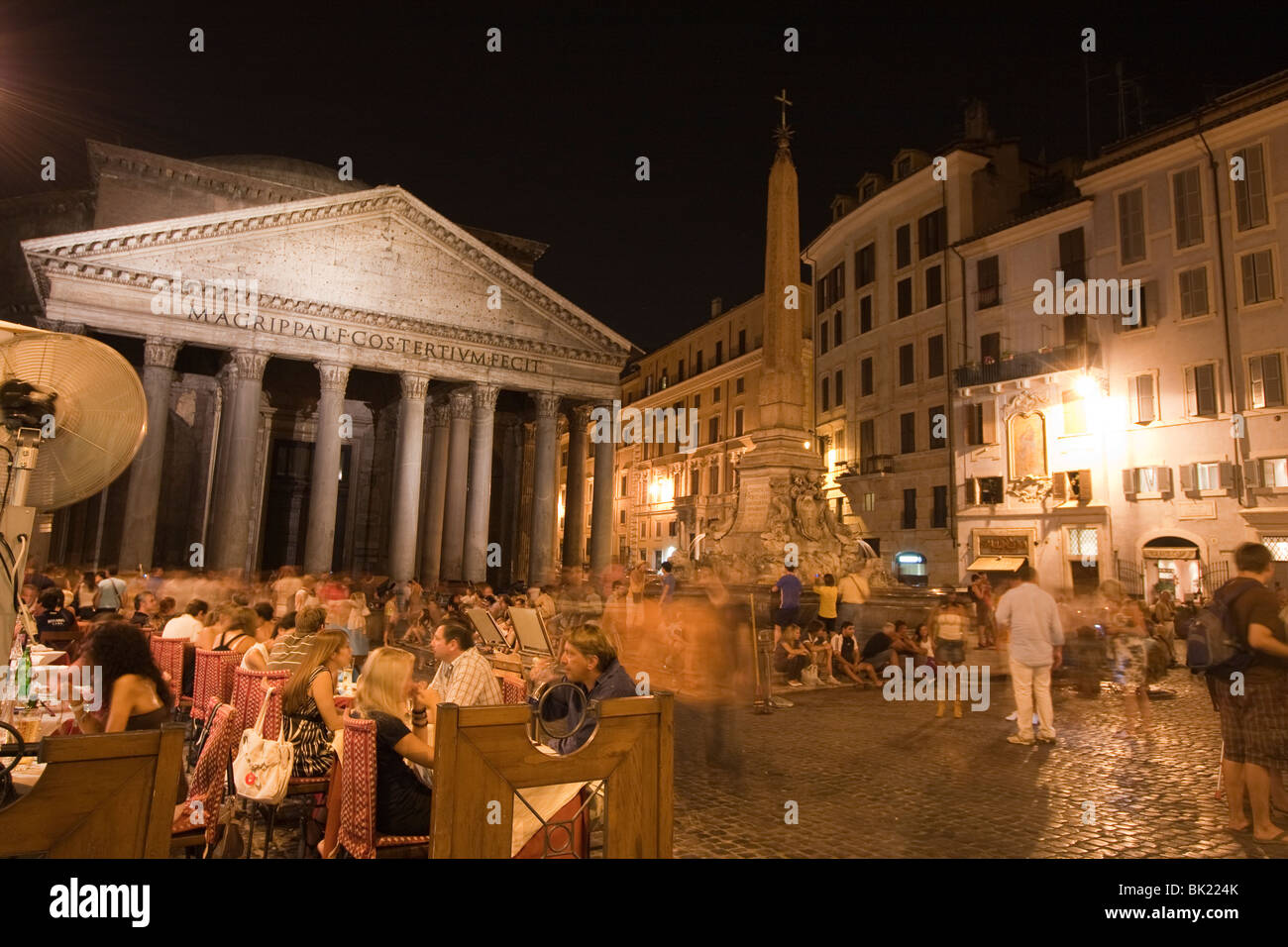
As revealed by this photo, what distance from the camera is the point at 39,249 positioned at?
20.5 m

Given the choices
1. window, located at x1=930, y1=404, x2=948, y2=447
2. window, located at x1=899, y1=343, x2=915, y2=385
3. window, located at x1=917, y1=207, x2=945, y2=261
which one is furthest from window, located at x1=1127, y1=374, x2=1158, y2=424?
window, located at x1=917, y1=207, x2=945, y2=261

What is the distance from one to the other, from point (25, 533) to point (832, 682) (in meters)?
9.45

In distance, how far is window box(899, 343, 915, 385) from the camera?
29.7 metres

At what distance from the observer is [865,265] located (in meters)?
32.8

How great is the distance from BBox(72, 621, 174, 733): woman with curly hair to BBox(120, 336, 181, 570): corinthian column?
19.9 meters

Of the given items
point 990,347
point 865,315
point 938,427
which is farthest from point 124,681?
point 865,315

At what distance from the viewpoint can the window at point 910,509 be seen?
1133 inches

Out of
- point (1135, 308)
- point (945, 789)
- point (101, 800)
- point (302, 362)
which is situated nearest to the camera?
point (101, 800)

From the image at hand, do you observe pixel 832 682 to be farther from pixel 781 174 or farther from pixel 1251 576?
pixel 781 174

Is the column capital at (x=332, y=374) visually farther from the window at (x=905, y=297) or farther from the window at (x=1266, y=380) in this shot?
the window at (x=1266, y=380)

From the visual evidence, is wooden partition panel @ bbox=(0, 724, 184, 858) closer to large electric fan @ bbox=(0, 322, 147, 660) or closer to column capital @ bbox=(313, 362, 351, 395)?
large electric fan @ bbox=(0, 322, 147, 660)

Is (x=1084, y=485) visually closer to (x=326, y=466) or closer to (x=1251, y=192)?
(x=1251, y=192)

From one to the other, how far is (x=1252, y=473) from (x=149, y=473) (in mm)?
29656

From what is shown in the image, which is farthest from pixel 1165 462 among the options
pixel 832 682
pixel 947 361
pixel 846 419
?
pixel 832 682
